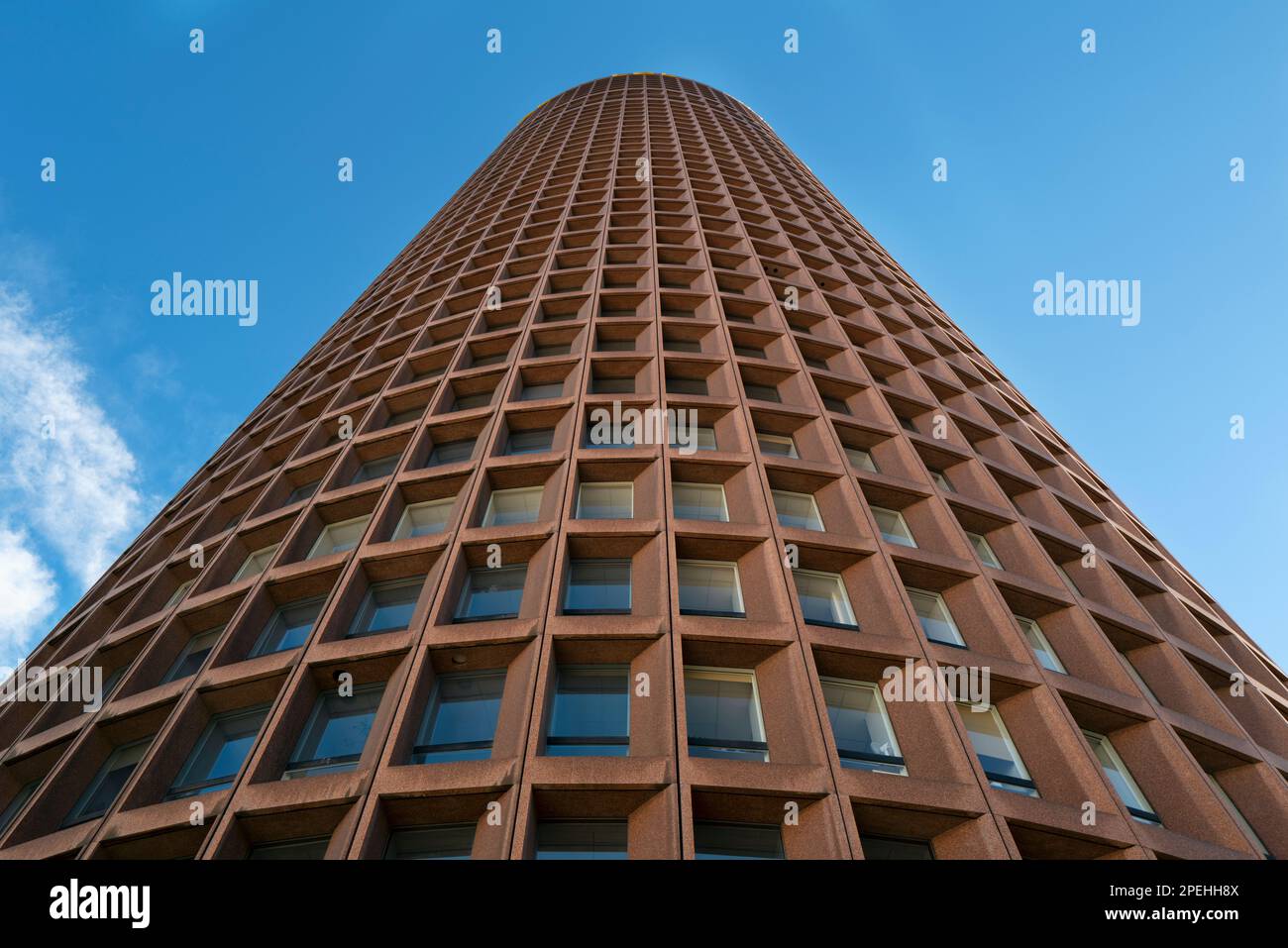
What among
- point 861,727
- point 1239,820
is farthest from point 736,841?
point 1239,820

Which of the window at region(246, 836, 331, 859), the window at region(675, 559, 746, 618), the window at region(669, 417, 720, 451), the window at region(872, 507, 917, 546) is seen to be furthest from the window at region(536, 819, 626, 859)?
the window at region(872, 507, 917, 546)

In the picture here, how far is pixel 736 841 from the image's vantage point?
1129 cm

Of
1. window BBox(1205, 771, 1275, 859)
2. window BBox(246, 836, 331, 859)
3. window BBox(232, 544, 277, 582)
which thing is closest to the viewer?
window BBox(246, 836, 331, 859)

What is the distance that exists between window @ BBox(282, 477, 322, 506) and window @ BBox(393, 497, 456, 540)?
4.01m

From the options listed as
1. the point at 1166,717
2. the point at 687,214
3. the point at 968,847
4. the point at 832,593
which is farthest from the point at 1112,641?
the point at 687,214

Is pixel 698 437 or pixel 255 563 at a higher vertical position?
pixel 698 437

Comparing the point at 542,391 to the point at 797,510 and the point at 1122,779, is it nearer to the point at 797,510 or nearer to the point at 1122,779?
the point at 797,510

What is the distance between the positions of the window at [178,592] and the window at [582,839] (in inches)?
486

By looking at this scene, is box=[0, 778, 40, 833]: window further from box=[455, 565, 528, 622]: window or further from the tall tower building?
A: box=[455, 565, 528, 622]: window

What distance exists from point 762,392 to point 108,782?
16783mm

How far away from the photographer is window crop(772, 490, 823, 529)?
1767 cm

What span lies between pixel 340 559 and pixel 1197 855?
1529 cm

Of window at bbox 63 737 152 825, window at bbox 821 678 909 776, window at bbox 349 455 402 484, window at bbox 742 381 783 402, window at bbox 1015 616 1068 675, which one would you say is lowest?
window at bbox 63 737 152 825

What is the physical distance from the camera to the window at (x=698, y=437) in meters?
18.9
